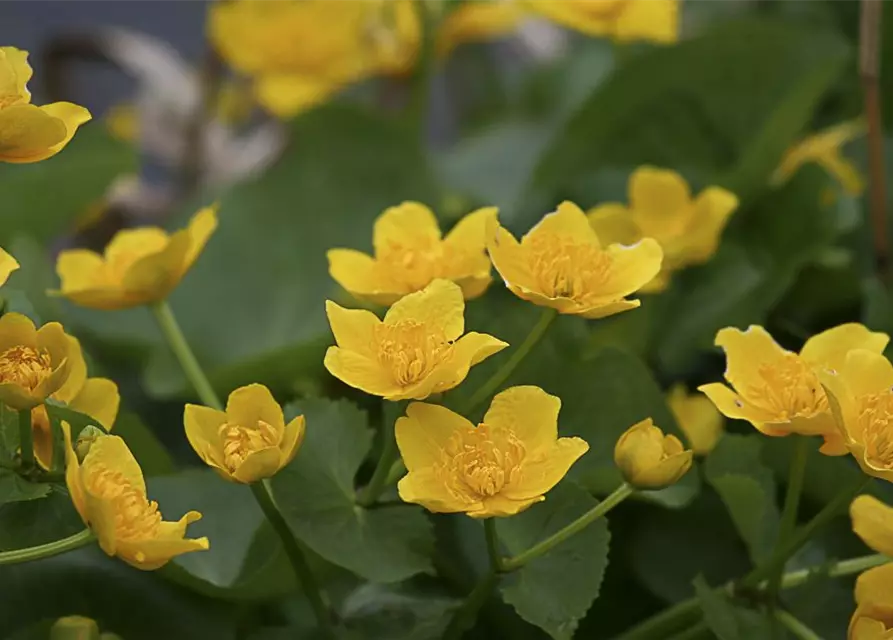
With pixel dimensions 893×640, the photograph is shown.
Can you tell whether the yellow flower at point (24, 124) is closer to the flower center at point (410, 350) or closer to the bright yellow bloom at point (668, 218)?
the flower center at point (410, 350)

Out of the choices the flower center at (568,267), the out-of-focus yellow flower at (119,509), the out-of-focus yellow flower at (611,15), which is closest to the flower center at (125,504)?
the out-of-focus yellow flower at (119,509)

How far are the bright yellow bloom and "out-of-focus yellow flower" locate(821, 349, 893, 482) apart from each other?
121mm

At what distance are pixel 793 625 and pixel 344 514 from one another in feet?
0.36

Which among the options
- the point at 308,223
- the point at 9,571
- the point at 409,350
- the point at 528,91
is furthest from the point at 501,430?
the point at 528,91

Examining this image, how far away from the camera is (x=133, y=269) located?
0.29m

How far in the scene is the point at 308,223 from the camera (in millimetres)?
546

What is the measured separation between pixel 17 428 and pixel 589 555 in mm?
132

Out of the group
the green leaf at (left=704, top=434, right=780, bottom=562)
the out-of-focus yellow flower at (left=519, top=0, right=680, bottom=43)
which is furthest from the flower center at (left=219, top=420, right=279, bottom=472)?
the out-of-focus yellow flower at (left=519, top=0, right=680, bottom=43)

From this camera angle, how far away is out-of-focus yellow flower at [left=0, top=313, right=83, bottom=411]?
0.21 metres

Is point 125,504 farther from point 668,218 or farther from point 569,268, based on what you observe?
point 668,218

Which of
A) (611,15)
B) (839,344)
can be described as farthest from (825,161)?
(839,344)

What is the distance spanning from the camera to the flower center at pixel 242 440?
212 millimetres

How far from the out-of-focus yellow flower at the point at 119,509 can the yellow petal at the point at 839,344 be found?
151 millimetres

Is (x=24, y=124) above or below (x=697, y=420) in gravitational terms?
above
